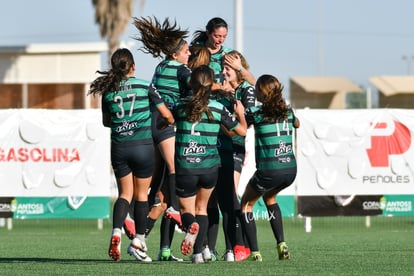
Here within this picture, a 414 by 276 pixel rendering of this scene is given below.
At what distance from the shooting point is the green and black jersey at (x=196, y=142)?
10.9 meters

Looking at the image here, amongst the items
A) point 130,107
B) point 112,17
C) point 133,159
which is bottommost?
point 133,159

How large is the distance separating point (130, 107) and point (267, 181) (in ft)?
5.34

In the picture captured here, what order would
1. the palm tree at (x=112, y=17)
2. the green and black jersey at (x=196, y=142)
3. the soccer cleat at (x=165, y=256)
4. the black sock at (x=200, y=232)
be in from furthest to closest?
the palm tree at (x=112, y=17), the soccer cleat at (x=165, y=256), the black sock at (x=200, y=232), the green and black jersey at (x=196, y=142)

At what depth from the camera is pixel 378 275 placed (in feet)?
32.3

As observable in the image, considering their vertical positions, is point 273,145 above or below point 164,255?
above

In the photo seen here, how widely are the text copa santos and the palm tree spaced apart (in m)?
24.0

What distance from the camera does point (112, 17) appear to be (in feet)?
141

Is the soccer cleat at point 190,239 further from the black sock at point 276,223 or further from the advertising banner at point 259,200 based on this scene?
the advertising banner at point 259,200

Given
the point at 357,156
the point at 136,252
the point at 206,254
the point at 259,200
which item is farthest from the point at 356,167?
the point at 136,252

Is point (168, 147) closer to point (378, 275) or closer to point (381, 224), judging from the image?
point (378, 275)

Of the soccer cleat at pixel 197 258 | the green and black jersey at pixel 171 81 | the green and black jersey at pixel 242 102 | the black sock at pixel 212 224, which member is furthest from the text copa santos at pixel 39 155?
the soccer cleat at pixel 197 258

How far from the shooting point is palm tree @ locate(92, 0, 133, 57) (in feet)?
140

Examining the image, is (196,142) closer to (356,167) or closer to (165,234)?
(165,234)

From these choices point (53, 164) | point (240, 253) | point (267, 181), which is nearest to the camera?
point (267, 181)
